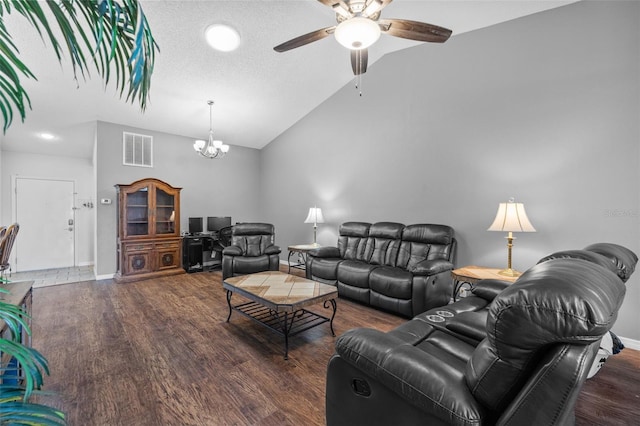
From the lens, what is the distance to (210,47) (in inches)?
142

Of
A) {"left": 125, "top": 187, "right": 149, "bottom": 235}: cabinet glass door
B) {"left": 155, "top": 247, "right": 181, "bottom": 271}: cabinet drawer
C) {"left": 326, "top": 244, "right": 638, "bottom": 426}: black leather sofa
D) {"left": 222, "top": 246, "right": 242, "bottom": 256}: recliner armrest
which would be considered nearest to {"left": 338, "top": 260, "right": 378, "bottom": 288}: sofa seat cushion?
{"left": 222, "top": 246, "right": 242, "bottom": 256}: recliner armrest

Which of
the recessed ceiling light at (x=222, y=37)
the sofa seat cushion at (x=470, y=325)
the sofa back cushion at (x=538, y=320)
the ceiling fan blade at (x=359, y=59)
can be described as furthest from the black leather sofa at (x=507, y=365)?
the recessed ceiling light at (x=222, y=37)

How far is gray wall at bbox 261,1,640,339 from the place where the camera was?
252 cm

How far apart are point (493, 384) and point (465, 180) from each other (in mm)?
3021

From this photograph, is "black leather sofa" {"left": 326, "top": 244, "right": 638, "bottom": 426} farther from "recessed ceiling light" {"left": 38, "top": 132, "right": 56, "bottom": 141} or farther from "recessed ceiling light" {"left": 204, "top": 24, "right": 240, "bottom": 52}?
"recessed ceiling light" {"left": 38, "top": 132, "right": 56, "bottom": 141}

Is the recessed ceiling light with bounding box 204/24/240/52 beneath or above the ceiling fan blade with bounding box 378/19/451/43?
above

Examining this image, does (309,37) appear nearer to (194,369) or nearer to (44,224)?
(194,369)

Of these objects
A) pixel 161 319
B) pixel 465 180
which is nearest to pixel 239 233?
pixel 161 319

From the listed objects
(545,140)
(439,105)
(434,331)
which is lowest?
(434,331)

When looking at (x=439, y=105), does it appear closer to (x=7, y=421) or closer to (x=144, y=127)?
(x=7, y=421)

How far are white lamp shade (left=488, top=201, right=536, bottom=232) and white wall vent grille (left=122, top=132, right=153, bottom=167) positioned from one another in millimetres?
5790

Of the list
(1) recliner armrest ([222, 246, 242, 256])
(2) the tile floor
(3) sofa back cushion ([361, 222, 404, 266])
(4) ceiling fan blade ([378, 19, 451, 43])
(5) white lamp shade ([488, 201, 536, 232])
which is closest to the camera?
(4) ceiling fan blade ([378, 19, 451, 43])

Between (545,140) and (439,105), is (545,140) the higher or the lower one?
the lower one

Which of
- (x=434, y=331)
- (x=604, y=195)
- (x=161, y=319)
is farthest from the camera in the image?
(x=161, y=319)
